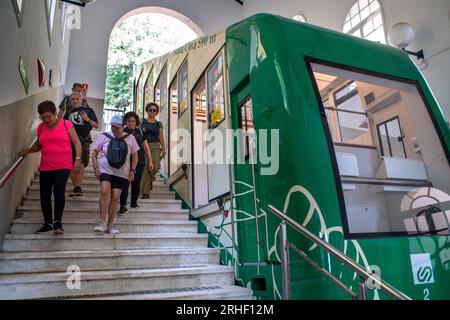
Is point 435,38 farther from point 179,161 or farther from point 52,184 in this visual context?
point 52,184

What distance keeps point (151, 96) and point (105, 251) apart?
522cm

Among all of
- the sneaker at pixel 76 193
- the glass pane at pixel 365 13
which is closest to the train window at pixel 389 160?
the sneaker at pixel 76 193

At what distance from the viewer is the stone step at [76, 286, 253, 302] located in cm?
251

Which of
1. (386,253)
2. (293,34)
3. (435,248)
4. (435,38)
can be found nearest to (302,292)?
(386,253)

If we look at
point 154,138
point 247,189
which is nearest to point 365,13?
point 154,138

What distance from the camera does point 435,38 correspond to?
15.8 ft

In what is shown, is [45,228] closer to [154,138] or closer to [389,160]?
[154,138]

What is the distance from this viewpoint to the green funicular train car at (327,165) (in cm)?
230

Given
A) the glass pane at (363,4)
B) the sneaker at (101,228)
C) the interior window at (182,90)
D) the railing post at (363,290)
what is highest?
the glass pane at (363,4)

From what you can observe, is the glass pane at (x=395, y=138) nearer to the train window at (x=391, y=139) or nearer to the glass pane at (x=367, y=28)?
the train window at (x=391, y=139)

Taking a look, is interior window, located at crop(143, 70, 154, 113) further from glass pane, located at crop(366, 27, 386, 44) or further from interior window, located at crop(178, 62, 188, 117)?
glass pane, located at crop(366, 27, 386, 44)

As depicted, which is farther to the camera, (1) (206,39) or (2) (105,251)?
(1) (206,39)

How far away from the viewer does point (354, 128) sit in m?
3.49

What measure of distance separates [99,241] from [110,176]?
1.98 ft
